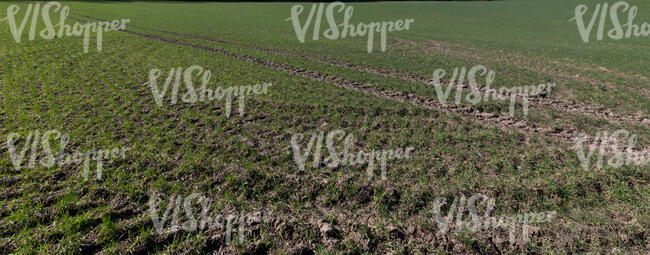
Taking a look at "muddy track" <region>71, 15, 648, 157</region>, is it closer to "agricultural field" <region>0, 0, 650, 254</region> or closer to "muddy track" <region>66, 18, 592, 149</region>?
"muddy track" <region>66, 18, 592, 149</region>

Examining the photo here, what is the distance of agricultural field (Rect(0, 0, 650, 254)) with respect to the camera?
5984 mm

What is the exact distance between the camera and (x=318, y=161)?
345 inches

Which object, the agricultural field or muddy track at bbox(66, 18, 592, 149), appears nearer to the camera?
the agricultural field

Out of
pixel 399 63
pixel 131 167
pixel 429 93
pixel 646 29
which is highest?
pixel 646 29

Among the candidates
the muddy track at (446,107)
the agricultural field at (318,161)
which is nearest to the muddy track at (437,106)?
the muddy track at (446,107)

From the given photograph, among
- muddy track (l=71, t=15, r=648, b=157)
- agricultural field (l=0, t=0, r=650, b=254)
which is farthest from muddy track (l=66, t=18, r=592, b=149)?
agricultural field (l=0, t=0, r=650, b=254)

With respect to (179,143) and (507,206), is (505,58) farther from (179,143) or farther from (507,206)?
(179,143)

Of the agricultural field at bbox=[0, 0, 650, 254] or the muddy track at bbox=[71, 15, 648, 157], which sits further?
the muddy track at bbox=[71, 15, 648, 157]

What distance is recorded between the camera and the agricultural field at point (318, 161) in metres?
5.98

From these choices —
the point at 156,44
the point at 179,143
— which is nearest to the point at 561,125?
the point at 179,143

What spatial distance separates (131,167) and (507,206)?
9724 millimetres

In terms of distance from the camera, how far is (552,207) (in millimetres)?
6879

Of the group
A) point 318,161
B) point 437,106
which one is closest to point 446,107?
point 437,106

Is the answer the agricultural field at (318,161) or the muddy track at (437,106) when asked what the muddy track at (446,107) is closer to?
the muddy track at (437,106)
